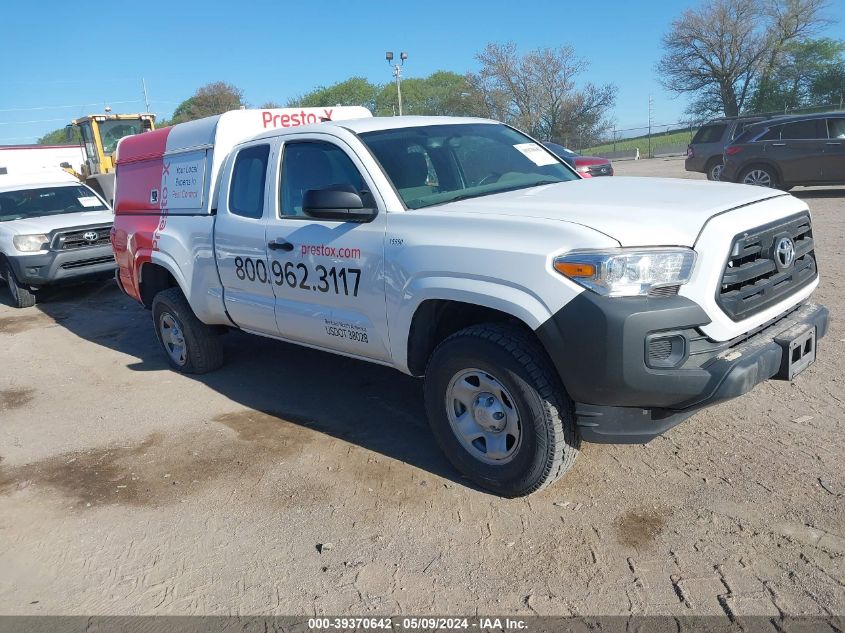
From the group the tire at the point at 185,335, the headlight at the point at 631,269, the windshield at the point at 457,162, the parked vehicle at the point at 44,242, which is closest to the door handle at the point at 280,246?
the windshield at the point at 457,162

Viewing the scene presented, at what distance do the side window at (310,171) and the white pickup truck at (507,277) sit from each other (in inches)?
0.5

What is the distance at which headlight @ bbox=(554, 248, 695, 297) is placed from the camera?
9.62ft

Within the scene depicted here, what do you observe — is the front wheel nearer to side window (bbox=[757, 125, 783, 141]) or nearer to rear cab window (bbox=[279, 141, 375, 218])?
side window (bbox=[757, 125, 783, 141])

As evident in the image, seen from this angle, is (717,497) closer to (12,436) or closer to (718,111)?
(12,436)

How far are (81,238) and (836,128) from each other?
515 inches

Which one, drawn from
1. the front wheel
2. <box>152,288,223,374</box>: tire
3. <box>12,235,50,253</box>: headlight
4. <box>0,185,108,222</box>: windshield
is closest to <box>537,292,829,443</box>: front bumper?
<box>152,288,223,374</box>: tire

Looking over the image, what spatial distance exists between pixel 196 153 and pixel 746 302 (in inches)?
167

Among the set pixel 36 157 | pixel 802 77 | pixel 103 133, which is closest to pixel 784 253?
pixel 103 133

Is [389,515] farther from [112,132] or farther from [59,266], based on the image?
[112,132]

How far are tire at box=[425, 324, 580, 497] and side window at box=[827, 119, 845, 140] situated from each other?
12386 mm

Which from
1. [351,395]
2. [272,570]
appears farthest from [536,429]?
[351,395]

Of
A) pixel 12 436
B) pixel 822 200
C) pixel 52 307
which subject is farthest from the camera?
pixel 822 200

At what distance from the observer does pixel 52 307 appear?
9.91 metres

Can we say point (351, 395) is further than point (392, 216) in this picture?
Yes
